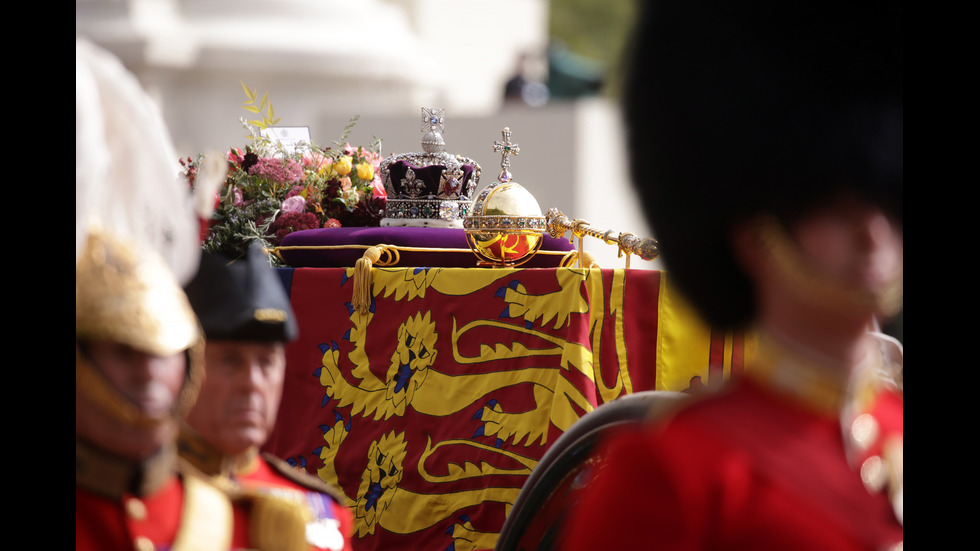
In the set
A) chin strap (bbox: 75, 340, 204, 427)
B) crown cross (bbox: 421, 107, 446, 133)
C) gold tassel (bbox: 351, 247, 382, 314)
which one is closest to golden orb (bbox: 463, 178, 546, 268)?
gold tassel (bbox: 351, 247, 382, 314)

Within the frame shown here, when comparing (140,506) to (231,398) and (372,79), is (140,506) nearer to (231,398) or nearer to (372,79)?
(231,398)

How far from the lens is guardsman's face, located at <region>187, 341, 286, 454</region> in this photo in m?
1.02

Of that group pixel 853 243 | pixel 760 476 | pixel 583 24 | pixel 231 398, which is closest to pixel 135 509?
pixel 231 398

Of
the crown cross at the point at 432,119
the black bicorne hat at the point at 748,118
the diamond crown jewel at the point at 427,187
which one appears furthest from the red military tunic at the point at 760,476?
the crown cross at the point at 432,119

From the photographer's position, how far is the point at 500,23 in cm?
1090

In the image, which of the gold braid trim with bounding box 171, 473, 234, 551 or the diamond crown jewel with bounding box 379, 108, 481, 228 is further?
the diamond crown jewel with bounding box 379, 108, 481, 228

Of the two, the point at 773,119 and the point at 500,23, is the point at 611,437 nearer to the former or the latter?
the point at 773,119

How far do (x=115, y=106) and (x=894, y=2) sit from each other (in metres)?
0.65

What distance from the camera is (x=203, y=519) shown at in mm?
994

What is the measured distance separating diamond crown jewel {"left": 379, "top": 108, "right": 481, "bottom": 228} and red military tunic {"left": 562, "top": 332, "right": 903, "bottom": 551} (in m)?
2.65

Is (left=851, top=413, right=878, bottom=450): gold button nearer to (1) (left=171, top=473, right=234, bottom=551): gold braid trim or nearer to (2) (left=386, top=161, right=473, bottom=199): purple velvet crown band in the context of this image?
(1) (left=171, top=473, right=234, bottom=551): gold braid trim

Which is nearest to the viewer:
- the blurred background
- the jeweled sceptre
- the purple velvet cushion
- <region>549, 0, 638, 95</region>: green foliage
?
the jeweled sceptre

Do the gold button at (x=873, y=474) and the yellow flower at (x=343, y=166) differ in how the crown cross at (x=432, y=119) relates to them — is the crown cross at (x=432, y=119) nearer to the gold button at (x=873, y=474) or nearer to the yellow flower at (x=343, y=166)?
the yellow flower at (x=343, y=166)
